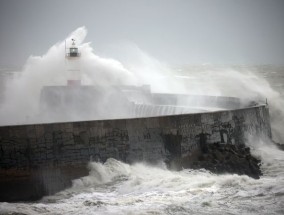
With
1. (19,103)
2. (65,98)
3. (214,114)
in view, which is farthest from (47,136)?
(19,103)

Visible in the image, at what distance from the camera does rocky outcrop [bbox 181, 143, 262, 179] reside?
8.05m

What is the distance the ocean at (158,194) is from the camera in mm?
5582

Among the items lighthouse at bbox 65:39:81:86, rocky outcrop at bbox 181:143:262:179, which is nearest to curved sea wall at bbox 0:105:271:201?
rocky outcrop at bbox 181:143:262:179

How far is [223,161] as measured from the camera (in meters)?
8.19

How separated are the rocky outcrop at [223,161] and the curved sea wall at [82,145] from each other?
185 mm

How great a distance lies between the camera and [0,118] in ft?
49.1

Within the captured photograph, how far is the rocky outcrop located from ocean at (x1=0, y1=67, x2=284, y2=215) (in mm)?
195

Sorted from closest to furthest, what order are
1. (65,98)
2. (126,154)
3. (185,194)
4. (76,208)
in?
(76,208), (185,194), (126,154), (65,98)

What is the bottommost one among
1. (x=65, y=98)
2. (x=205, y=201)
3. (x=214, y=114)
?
(x=205, y=201)

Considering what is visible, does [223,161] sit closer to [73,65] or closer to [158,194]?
[158,194]

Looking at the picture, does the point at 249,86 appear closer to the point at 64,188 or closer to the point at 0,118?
the point at 0,118

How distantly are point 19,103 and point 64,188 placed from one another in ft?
35.5

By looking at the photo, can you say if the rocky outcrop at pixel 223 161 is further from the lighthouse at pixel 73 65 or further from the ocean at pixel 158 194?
the lighthouse at pixel 73 65

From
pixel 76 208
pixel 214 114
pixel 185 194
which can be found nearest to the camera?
pixel 76 208
